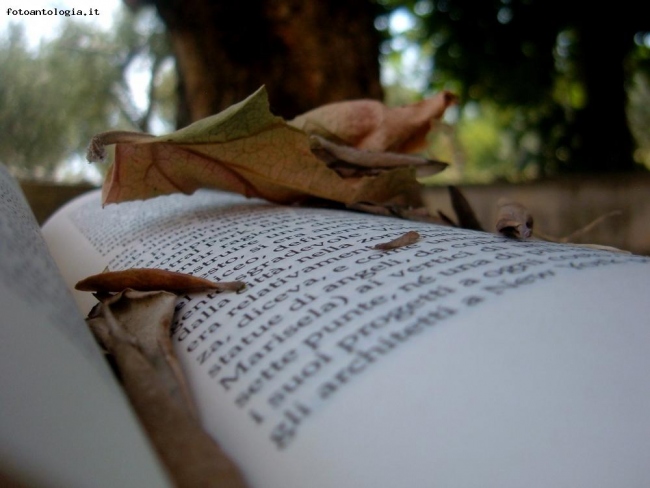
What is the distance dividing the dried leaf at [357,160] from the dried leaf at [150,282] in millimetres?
200

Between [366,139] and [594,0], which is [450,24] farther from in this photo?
[366,139]

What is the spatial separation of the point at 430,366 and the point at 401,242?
10cm

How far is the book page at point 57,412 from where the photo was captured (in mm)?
188

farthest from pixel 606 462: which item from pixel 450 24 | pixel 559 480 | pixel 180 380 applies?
→ pixel 450 24

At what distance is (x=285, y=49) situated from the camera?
0.84 m

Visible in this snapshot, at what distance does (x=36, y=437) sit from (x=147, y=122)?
0.80 m

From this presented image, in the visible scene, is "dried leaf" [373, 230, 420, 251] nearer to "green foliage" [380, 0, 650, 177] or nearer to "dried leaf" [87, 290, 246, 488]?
"dried leaf" [87, 290, 246, 488]

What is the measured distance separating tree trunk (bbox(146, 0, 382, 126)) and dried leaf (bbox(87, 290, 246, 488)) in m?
0.60

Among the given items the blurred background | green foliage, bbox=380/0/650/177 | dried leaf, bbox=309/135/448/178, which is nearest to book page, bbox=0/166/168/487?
dried leaf, bbox=309/135/448/178

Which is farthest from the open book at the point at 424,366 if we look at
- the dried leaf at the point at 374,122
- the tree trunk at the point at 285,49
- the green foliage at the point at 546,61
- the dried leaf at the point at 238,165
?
the green foliage at the point at 546,61

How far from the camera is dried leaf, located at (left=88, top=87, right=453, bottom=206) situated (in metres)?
0.36

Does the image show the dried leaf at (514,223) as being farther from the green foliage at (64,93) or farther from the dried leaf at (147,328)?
the green foliage at (64,93)

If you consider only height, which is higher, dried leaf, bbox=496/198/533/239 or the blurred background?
the blurred background

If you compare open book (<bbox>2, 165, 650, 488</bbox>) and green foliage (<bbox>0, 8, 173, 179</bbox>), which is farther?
green foliage (<bbox>0, 8, 173, 179</bbox>)
